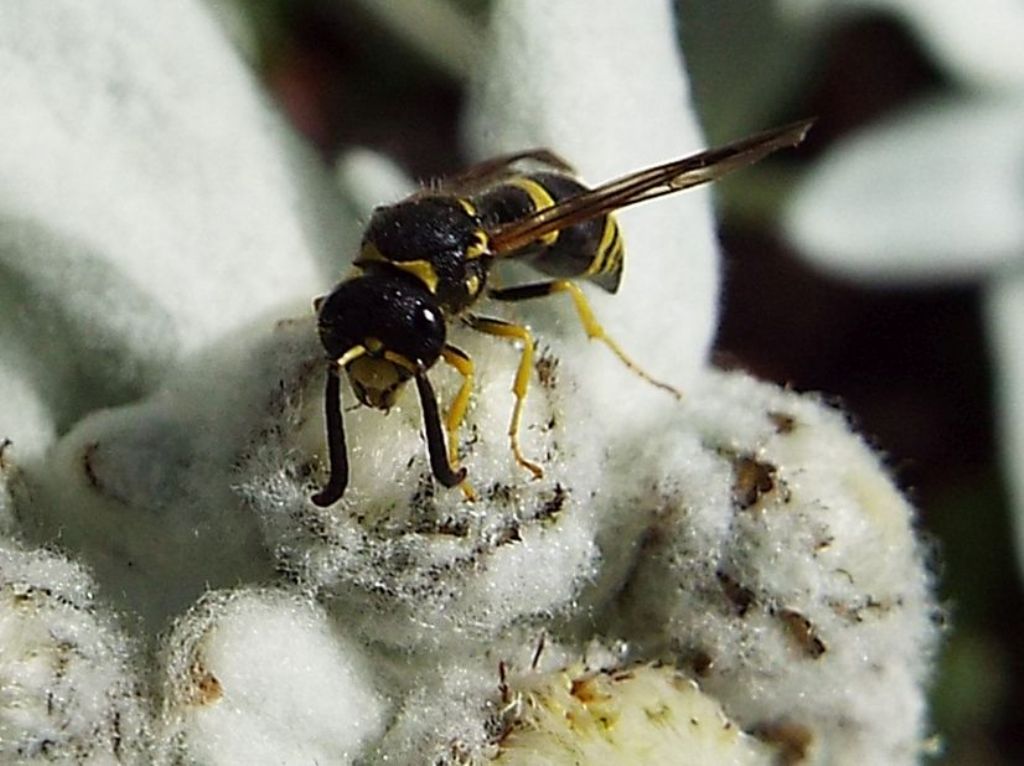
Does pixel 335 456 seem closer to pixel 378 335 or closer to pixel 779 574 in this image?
pixel 378 335

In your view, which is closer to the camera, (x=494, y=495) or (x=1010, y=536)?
(x=494, y=495)

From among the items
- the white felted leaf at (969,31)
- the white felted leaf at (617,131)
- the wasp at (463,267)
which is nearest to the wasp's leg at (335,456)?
the wasp at (463,267)

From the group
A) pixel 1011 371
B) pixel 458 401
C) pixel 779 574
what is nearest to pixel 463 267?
pixel 458 401

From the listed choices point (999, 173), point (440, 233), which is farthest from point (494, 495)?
point (999, 173)

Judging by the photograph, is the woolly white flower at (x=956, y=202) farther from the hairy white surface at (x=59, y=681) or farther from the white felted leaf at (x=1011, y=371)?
the hairy white surface at (x=59, y=681)

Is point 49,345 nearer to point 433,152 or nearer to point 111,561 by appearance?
point 111,561

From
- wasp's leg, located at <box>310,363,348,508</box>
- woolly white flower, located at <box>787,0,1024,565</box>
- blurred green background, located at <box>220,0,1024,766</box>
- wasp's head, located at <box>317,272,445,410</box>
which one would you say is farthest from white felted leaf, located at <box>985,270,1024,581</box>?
wasp's leg, located at <box>310,363,348,508</box>
